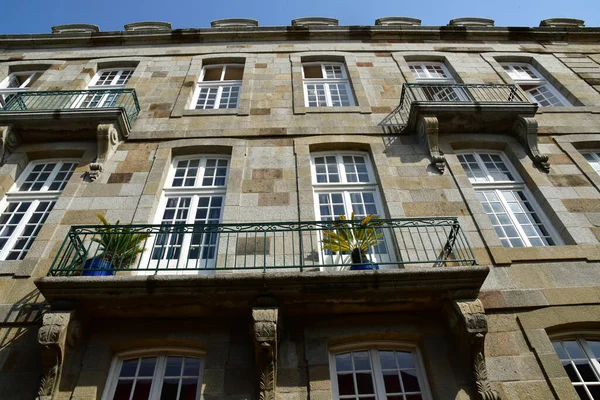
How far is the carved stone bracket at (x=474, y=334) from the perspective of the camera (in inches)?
183

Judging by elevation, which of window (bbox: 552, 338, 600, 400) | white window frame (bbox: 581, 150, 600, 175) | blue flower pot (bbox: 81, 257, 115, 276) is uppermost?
white window frame (bbox: 581, 150, 600, 175)

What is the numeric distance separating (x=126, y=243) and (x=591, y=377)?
21.8ft

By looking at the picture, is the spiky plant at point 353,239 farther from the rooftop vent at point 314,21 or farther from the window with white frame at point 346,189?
the rooftop vent at point 314,21

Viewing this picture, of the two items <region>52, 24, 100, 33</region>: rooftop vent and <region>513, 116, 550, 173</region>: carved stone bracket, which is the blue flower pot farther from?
<region>52, 24, 100, 33</region>: rooftop vent

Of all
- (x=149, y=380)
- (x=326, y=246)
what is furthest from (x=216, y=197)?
(x=149, y=380)

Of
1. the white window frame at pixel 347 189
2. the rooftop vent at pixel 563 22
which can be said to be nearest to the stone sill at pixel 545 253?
the white window frame at pixel 347 189

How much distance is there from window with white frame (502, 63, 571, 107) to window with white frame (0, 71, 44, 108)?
45.7 feet

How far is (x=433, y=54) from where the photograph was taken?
11883mm

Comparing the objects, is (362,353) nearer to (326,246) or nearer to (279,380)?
(279,380)

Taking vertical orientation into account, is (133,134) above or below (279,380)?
above

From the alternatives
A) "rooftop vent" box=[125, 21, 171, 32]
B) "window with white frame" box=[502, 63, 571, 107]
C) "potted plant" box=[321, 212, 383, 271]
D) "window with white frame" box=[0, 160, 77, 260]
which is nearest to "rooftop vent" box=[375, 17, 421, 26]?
"window with white frame" box=[502, 63, 571, 107]

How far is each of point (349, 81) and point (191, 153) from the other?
4910 mm

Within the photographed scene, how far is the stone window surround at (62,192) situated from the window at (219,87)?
3.03 metres

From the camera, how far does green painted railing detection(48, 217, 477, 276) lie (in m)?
5.91
